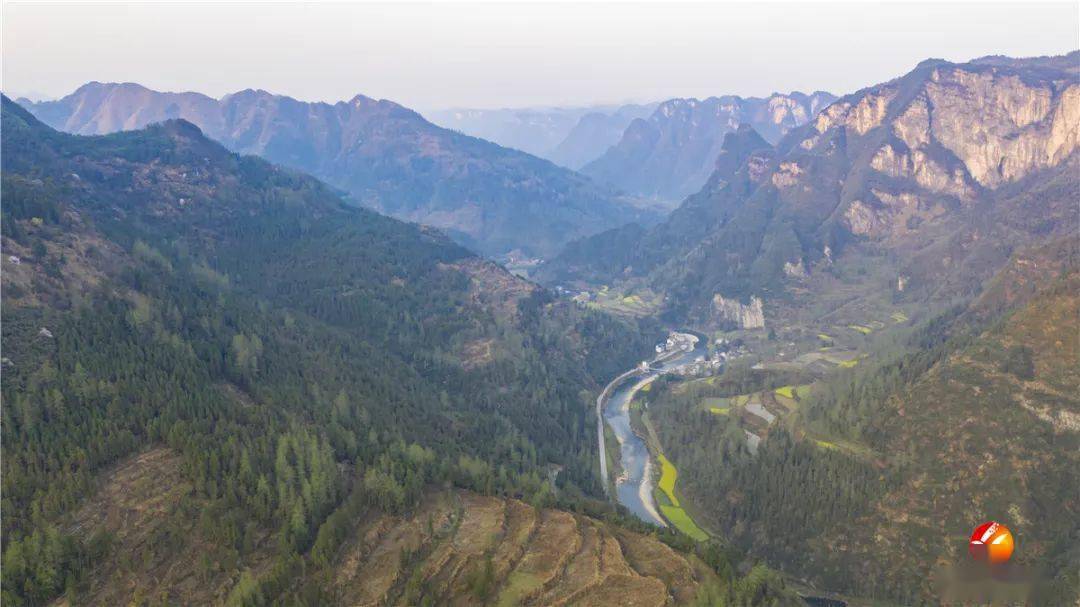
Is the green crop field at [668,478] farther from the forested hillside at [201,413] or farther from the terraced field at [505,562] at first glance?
the terraced field at [505,562]

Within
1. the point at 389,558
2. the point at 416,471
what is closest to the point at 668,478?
the point at 416,471

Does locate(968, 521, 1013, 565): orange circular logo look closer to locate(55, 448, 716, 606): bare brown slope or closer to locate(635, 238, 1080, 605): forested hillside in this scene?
locate(635, 238, 1080, 605): forested hillside

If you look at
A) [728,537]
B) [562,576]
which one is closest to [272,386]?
[562,576]

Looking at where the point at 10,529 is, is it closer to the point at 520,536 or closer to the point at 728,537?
the point at 520,536

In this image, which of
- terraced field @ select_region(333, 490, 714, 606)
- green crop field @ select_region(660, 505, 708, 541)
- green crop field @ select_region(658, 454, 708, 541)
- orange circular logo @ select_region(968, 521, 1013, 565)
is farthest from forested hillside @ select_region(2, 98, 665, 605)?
orange circular logo @ select_region(968, 521, 1013, 565)

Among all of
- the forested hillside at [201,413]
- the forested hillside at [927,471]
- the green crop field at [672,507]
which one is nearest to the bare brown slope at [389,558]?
the forested hillside at [201,413]
